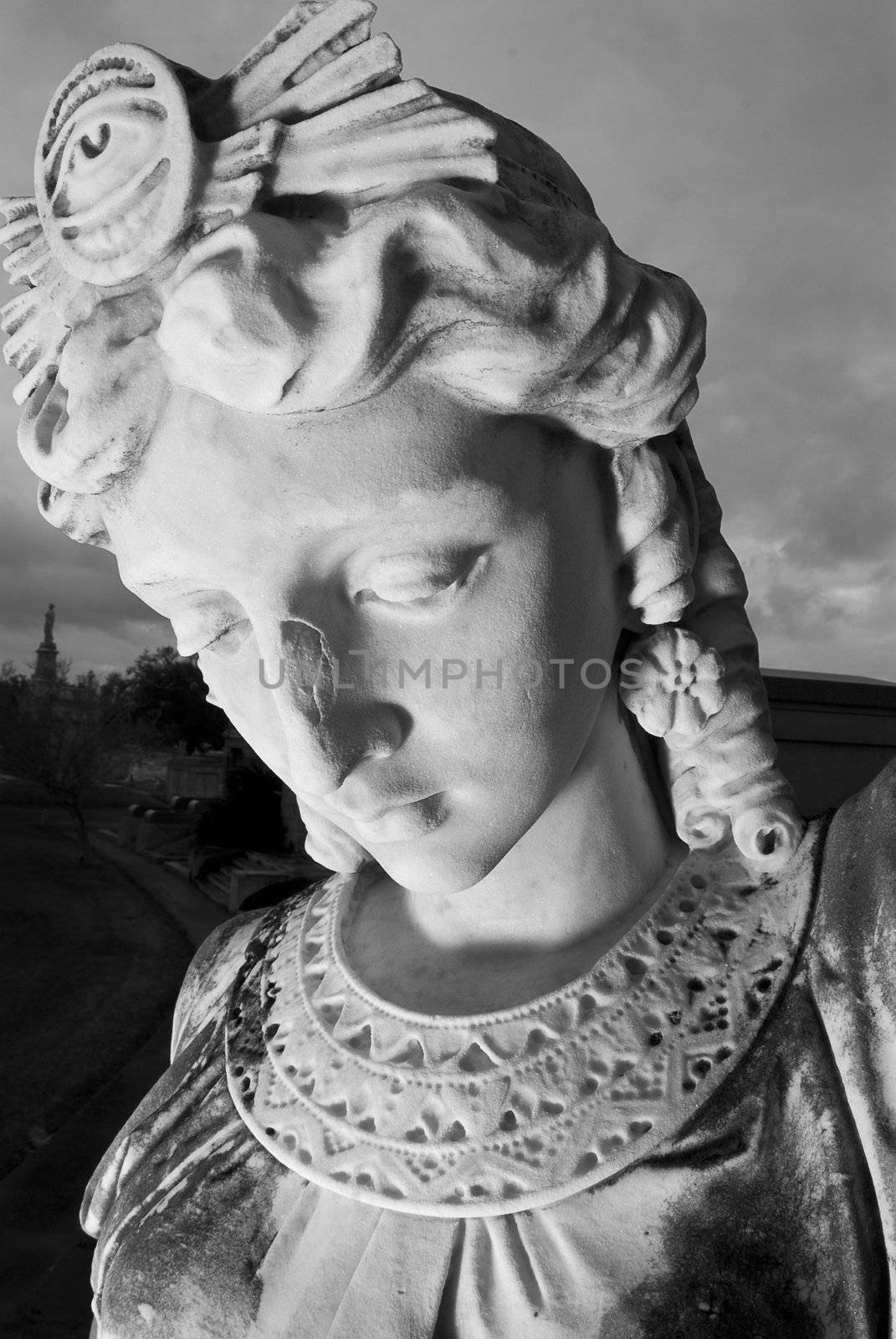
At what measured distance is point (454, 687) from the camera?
951 millimetres

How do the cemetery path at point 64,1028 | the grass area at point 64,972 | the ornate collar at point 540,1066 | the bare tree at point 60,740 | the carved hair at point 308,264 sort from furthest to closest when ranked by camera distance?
1. the bare tree at point 60,740
2. the grass area at point 64,972
3. the cemetery path at point 64,1028
4. the ornate collar at point 540,1066
5. the carved hair at point 308,264

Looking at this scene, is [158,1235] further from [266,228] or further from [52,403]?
[266,228]

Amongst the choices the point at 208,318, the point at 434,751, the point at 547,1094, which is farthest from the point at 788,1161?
the point at 208,318

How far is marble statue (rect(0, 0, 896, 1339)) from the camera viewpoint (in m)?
0.87

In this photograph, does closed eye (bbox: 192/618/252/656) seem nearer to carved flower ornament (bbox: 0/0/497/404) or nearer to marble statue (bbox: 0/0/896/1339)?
marble statue (bbox: 0/0/896/1339)

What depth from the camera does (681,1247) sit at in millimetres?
914

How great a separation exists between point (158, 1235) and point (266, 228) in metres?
1.07

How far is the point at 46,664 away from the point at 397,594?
7.37 m

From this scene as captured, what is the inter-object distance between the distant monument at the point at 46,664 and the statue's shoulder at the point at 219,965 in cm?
621

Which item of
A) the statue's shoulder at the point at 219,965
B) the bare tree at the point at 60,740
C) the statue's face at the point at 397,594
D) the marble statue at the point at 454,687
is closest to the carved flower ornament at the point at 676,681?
the marble statue at the point at 454,687

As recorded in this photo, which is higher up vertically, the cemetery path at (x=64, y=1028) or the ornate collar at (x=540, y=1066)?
the ornate collar at (x=540, y=1066)

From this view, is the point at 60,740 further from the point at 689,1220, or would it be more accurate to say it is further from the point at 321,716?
the point at 689,1220

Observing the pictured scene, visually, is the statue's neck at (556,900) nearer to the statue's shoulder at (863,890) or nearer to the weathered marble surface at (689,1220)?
the weathered marble surface at (689,1220)

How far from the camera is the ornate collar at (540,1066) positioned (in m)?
0.96
